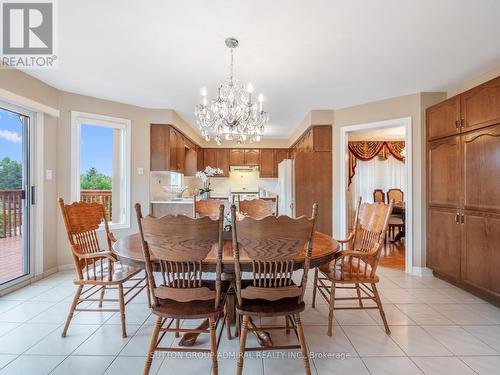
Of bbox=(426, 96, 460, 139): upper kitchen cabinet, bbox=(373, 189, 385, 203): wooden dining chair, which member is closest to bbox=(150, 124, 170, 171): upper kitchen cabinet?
bbox=(426, 96, 460, 139): upper kitchen cabinet

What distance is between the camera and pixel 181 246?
1382 millimetres

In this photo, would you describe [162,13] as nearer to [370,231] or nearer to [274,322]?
[370,231]

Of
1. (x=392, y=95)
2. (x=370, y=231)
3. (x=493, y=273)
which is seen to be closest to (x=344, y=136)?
(x=392, y=95)

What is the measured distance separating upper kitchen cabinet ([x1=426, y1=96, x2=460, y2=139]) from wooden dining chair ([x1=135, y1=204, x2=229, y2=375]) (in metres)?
3.07

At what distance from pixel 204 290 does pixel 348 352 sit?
3.79ft

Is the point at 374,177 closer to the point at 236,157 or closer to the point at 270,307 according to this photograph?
the point at 236,157

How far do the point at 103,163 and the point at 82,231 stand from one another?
1949mm

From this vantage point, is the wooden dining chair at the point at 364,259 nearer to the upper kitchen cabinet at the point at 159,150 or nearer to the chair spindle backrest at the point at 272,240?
the chair spindle backrest at the point at 272,240

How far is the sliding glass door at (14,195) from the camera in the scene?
2.76m

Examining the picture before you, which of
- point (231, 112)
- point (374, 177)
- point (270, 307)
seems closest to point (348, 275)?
point (270, 307)

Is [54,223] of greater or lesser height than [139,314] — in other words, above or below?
above

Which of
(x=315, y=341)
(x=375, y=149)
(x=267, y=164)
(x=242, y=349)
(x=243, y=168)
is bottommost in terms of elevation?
(x=315, y=341)

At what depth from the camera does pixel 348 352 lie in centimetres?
178

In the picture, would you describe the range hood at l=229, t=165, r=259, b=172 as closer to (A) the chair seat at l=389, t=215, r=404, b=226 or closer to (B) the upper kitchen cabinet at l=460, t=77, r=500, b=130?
(A) the chair seat at l=389, t=215, r=404, b=226
